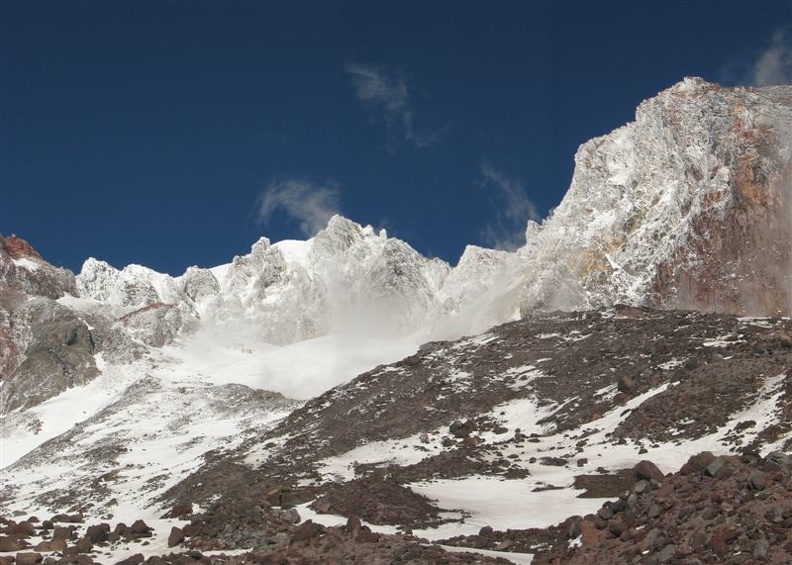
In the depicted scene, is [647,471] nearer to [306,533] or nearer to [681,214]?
[306,533]

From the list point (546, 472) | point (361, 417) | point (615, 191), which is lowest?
point (546, 472)

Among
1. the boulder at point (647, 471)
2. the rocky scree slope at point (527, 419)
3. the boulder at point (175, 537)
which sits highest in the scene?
the rocky scree slope at point (527, 419)

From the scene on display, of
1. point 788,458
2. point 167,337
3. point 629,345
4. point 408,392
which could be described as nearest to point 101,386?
point 167,337

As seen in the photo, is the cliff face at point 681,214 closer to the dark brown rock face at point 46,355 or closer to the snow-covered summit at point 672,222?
the snow-covered summit at point 672,222

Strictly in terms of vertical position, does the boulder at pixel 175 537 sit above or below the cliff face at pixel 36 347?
below

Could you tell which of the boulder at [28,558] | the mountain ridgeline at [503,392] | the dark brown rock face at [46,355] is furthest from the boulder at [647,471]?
the dark brown rock face at [46,355]

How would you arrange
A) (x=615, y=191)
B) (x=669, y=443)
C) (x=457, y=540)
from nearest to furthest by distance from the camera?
(x=457, y=540) < (x=669, y=443) < (x=615, y=191)

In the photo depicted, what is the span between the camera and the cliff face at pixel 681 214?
101188 mm

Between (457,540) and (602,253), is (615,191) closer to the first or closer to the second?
(602,253)

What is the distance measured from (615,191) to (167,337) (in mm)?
77798

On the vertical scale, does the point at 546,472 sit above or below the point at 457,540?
above

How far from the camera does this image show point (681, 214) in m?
116

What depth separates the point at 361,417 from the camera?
52031 mm

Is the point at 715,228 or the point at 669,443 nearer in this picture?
the point at 669,443
